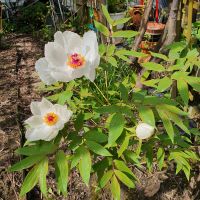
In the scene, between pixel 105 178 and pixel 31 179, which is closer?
pixel 31 179

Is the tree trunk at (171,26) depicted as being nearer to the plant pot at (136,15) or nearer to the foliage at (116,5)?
the plant pot at (136,15)

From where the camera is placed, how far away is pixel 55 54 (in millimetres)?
1313

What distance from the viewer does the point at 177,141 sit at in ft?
5.29

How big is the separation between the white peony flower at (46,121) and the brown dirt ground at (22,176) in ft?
2.93

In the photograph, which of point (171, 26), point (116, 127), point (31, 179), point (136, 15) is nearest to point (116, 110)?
point (116, 127)

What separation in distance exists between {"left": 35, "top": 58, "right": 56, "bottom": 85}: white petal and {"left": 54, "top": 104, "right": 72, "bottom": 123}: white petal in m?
0.11

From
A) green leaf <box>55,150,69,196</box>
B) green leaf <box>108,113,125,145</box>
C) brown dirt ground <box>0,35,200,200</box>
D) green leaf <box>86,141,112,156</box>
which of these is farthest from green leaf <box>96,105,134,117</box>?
brown dirt ground <box>0,35,200,200</box>

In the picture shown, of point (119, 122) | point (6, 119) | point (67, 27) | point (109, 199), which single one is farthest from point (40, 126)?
point (67, 27)

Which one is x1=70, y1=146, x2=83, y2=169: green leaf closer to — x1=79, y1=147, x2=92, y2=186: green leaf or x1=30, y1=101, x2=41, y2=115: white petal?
x1=79, y1=147, x2=92, y2=186: green leaf

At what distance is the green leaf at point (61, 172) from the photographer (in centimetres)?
125

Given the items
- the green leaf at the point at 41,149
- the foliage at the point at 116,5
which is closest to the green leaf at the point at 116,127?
the green leaf at the point at 41,149

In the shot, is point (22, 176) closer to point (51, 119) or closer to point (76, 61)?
point (51, 119)

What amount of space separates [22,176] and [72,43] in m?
1.36

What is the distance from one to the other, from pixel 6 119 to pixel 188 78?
2055 millimetres
